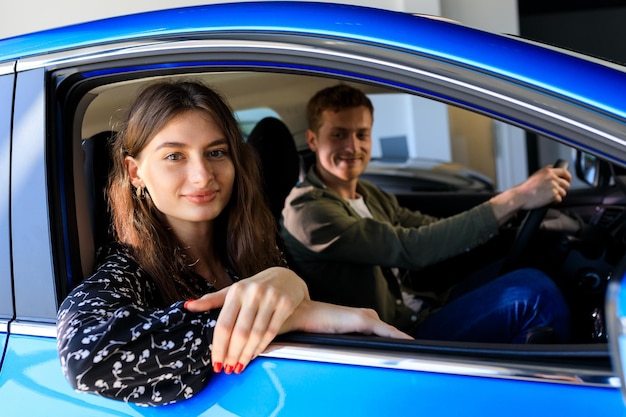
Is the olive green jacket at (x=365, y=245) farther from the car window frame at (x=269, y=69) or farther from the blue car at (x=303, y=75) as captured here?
the car window frame at (x=269, y=69)

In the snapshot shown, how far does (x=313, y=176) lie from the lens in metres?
2.66

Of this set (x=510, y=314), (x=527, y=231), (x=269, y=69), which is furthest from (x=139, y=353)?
(x=527, y=231)

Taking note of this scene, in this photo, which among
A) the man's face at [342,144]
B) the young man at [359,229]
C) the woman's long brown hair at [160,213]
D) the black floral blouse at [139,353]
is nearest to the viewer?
the black floral blouse at [139,353]

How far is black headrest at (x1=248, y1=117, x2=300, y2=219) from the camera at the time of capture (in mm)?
2541

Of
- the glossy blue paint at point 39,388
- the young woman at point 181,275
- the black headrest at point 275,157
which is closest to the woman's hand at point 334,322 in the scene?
the young woman at point 181,275

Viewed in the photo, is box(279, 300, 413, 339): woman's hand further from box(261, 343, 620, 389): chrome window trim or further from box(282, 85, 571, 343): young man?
box(282, 85, 571, 343): young man

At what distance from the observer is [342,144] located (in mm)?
2730

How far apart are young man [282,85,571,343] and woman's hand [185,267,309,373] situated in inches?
28.2

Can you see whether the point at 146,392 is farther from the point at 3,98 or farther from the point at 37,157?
the point at 3,98

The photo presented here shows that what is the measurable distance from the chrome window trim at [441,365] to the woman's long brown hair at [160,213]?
40 cm

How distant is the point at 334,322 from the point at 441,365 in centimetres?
24

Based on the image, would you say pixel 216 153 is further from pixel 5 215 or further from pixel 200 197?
pixel 5 215

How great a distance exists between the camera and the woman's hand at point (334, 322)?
1.38 meters

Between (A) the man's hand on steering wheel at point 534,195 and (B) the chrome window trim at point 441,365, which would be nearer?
(B) the chrome window trim at point 441,365
